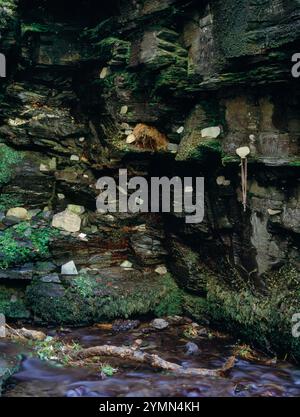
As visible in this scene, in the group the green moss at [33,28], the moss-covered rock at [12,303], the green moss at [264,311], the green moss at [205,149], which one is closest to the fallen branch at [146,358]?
the green moss at [264,311]

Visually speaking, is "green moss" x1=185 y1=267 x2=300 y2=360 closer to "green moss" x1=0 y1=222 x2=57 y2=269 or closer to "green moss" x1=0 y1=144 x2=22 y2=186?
"green moss" x1=0 y1=222 x2=57 y2=269

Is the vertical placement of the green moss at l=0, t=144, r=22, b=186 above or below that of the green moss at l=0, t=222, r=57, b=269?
above

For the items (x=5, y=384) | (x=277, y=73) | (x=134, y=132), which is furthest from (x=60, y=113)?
(x=5, y=384)

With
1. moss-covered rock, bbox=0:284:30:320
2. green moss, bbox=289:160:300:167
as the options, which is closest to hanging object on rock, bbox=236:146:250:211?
green moss, bbox=289:160:300:167

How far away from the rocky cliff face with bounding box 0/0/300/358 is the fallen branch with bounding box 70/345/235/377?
936 mm

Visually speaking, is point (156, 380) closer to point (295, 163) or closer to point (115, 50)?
point (295, 163)

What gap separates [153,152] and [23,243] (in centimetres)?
248

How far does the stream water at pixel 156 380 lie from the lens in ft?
13.8

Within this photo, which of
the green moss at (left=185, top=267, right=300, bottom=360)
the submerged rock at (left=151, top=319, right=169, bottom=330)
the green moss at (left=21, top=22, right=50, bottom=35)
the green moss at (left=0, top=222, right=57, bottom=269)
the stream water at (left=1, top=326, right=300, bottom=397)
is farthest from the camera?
the green moss at (left=21, top=22, right=50, bottom=35)

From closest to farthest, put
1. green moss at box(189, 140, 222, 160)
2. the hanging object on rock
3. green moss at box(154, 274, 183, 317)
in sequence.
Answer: the hanging object on rock < green moss at box(189, 140, 222, 160) < green moss at box(154, 274, 183, 317)

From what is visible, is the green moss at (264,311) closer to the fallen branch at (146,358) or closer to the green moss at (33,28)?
the fallen branch at (146,358)

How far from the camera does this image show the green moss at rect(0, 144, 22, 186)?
680 cm

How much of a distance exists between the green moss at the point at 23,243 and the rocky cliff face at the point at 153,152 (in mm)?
17

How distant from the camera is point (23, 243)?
20.9ft
